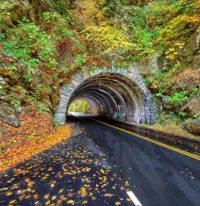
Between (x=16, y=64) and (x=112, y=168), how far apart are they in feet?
25.0

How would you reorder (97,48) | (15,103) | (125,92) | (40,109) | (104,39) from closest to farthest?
(15,103) → (40,109) → (104,39) → (97,48) → (125,92)

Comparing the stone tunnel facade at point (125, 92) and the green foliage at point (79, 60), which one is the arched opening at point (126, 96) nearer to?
the stone tunnel facade at point (125, 92)

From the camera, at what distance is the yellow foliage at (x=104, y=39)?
42.6ft

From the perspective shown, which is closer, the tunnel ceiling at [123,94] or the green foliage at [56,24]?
the green foliage at [56,24]

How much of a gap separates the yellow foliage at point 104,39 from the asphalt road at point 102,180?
10398 millimetres

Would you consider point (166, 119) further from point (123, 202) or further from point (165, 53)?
point (123, 202)

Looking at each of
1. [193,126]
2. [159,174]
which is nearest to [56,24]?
[159,174]

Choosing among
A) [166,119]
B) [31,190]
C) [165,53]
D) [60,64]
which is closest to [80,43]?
[60,64]

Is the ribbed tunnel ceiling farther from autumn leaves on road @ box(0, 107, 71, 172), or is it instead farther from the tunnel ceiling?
autumn leaves on road @ box(0, 107, 71, 172)

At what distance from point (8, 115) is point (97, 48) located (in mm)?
9845

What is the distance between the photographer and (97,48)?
44.3 ft

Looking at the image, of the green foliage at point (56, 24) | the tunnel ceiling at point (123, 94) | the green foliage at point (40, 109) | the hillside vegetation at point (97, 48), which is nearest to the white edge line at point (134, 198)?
the hillside vegetation at point (97, 48)

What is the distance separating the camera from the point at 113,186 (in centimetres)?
361

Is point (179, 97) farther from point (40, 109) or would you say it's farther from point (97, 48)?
point (40, 109)
